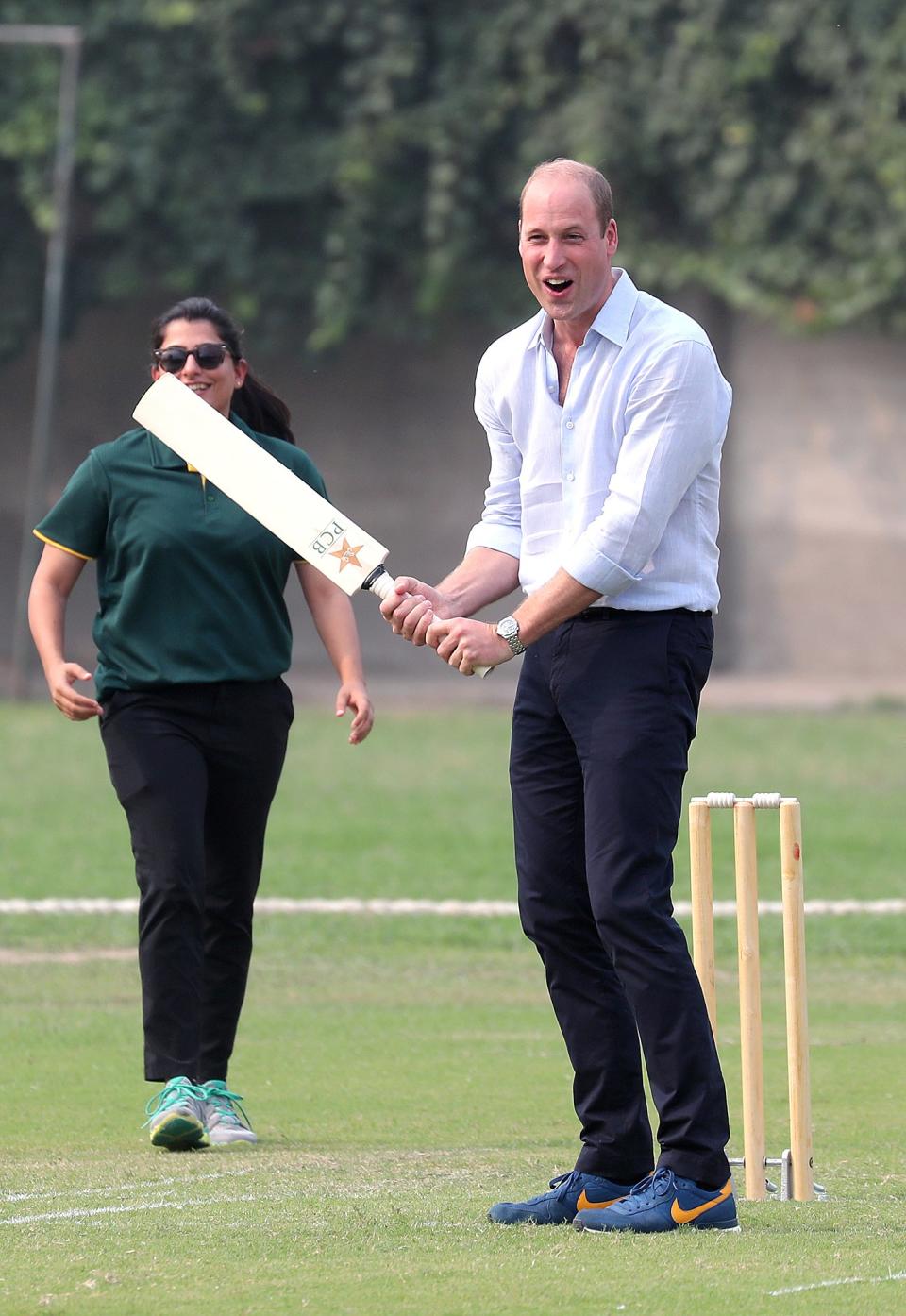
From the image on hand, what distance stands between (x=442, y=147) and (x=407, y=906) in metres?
13.6

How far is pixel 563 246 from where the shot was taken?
4.76 m

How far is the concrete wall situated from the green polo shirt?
703 inches

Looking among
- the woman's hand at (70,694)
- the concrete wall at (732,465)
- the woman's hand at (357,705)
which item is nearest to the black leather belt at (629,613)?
the woman's hand at (357,705)

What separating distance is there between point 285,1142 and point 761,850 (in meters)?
7.21

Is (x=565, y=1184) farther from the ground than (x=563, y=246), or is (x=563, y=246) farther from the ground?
(x=563, y=246)

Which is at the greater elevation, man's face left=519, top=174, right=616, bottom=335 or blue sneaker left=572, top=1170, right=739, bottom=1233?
man's face left=519, top=174, right=616, bottom=335

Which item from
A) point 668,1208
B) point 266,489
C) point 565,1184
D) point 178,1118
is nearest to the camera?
point 668,1208

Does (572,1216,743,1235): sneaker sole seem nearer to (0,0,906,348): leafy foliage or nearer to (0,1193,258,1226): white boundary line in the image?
(0,1193,258,1226): white boundary line

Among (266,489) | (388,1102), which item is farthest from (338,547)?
(388,1102)

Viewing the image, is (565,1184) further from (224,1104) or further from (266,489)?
(266,489)

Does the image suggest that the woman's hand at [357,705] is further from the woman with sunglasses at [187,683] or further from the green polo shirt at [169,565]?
the green polo shirt at [169,565]

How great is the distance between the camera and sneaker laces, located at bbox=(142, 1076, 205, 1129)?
19.5 ft

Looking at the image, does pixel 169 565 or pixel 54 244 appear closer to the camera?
pixel 169 565

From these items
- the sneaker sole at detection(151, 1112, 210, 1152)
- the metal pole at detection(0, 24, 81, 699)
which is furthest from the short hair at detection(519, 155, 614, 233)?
the metal pole at detection(0, 24, 81, 699)
